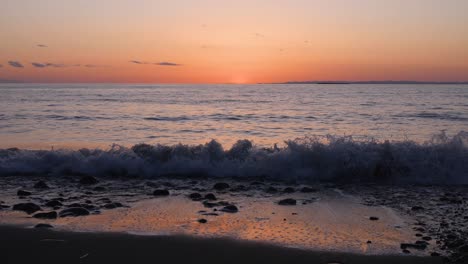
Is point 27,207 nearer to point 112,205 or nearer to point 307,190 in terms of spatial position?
point 112,205

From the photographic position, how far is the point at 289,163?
11.7 m

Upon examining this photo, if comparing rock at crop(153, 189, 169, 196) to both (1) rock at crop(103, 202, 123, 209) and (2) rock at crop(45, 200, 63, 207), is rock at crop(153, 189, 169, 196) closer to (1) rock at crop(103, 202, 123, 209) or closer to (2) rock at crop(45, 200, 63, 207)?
(1) rock at crop(103, 202, 123, 209)

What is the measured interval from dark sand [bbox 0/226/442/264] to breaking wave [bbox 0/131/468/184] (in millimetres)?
5422

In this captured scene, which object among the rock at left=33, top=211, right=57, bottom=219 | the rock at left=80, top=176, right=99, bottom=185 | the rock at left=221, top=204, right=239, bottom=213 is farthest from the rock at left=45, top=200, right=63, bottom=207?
the rock at left=221, top=204, right=239, bottom=213

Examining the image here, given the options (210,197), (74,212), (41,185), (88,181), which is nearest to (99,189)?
(88,181)

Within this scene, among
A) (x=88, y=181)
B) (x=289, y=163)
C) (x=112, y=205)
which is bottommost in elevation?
(x=88, y=181)

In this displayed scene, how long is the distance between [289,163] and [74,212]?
6.00m

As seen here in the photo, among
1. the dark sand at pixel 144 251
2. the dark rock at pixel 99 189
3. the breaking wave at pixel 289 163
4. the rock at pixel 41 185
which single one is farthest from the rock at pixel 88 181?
the dark sand at pixel 144 251

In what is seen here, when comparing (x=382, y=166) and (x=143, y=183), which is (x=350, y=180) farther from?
(x=143, y=183)

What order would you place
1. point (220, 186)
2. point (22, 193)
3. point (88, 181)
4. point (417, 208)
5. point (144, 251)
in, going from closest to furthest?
point (144, 251) < point (417, 208) < point (22, 193) < point (220, 186) < point (88, 181)

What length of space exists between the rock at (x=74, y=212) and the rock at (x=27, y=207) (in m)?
0.51

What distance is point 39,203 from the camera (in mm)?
8062

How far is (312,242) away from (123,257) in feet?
8.09

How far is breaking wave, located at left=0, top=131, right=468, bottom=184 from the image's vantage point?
11305mm
